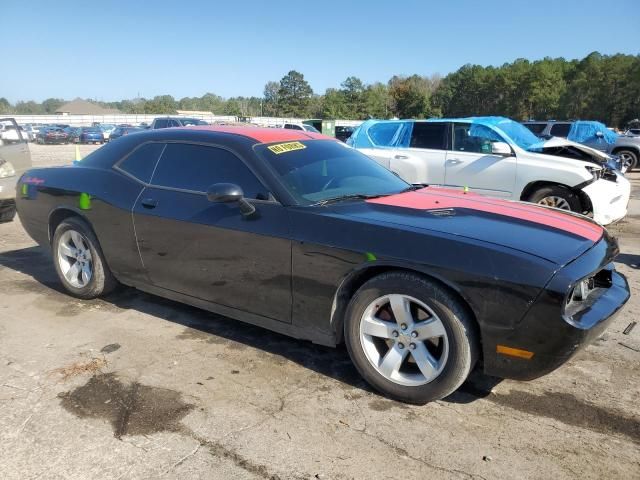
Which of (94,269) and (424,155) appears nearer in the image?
(94,269)

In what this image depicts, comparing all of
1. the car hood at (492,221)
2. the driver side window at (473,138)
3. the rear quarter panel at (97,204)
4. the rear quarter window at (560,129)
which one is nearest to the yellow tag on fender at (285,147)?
the car hood at (492,221)

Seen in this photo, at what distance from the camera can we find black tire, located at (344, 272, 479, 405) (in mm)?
2621

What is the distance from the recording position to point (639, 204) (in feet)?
34.5

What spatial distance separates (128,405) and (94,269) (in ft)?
6.19

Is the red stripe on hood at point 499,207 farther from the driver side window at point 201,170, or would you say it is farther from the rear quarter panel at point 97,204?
the rear quarter panel at point 97,204

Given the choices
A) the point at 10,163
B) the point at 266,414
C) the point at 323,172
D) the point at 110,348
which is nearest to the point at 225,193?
the point at 323,172

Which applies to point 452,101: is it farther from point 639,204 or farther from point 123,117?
point 639,204

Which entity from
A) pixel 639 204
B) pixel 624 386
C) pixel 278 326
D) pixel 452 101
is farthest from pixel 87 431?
pixel 452 101

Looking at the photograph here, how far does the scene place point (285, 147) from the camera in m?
3.66

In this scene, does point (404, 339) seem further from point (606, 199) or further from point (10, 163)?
point (10, 163)

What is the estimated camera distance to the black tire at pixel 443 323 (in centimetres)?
262

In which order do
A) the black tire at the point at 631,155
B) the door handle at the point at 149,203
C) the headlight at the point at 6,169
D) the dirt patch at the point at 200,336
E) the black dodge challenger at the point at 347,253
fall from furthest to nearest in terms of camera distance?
the black tire at the point at 631,155 < the headlight at the point at 6,169 < the door handle at the point at 149,203 < the dirt patch at the point at 200,336 < the black dodge challenger at the point at 347,253

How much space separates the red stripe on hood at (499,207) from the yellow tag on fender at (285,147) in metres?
0.74

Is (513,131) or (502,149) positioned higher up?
(513,131)
